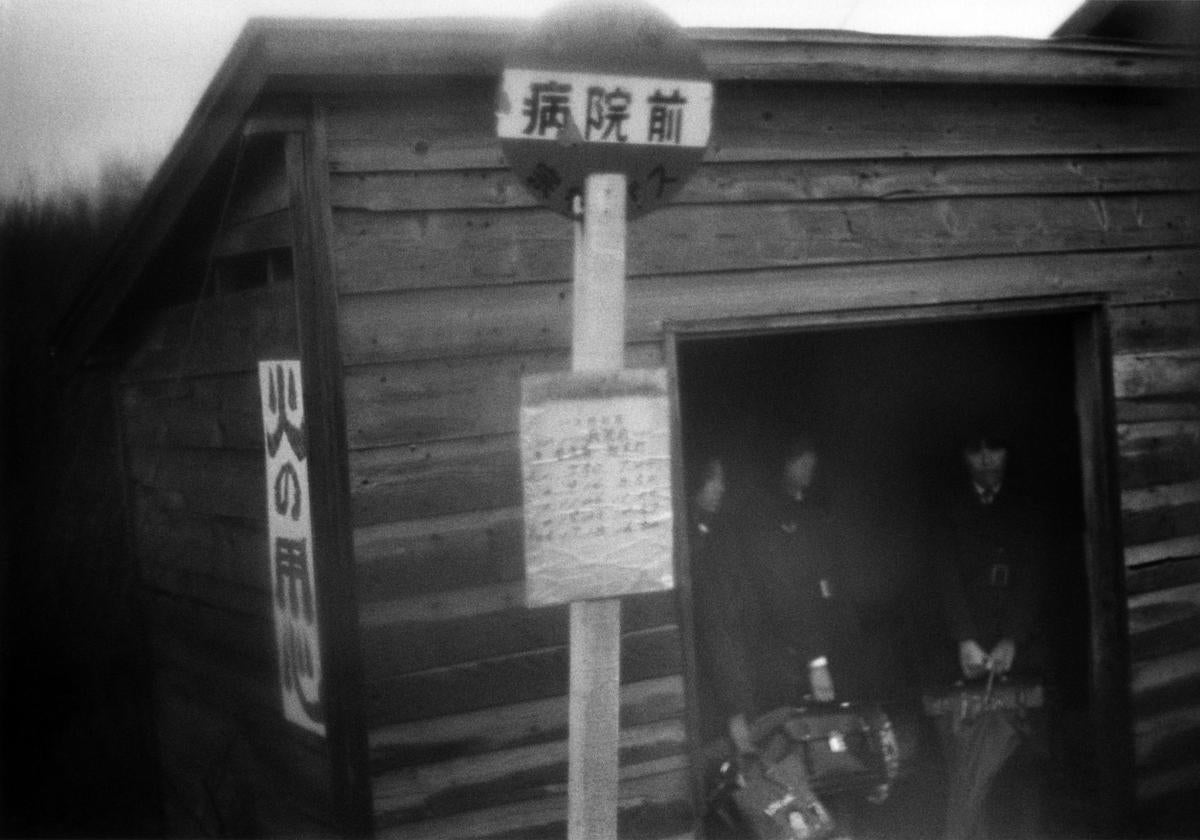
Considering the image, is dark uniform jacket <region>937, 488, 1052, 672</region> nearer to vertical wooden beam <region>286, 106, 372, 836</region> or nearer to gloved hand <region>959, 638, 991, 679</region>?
gloved hand <region>959, 638, 991, 679</region>

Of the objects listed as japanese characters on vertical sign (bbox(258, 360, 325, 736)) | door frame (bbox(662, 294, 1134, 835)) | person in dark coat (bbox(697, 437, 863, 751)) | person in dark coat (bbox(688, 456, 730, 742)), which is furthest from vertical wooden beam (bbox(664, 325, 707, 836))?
japanese characters on vertical sign (bbox(258, 360, 325, 736))

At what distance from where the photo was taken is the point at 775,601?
22.4 feet

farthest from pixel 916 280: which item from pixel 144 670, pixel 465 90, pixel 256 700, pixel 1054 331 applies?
pixel 144 670

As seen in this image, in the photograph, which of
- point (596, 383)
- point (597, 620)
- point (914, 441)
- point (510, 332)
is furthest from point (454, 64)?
point (914, 441)

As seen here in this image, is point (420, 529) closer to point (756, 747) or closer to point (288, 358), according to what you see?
point (288, 358)

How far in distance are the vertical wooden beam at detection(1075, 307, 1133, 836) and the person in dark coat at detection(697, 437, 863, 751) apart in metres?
1.19

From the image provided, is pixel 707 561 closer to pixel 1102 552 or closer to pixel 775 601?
pixel 775 601

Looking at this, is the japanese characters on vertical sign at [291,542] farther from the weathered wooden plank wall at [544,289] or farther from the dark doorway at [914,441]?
the dark doorway at [914,441]

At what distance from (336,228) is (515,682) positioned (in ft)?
5.71

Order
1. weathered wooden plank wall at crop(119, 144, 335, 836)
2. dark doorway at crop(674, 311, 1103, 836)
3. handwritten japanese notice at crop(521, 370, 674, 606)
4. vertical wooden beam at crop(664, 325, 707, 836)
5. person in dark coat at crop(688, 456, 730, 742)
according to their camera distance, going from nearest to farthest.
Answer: handwritten japanese notice at crop(521, 370, 674, 606) → vertical wooden beam at crop(664, 325, 707, 836) → weathered wooden plank wall at crop(119, 144, 335, 836) → person in dark coat at crop(688, 456, 730, 742) → dark doorway at crop(674, 311, 1103, 836)

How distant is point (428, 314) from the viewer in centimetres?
495

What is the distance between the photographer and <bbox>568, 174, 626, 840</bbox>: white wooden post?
10.4 ft

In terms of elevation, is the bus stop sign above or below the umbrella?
above

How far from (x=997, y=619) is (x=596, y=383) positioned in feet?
14.3
